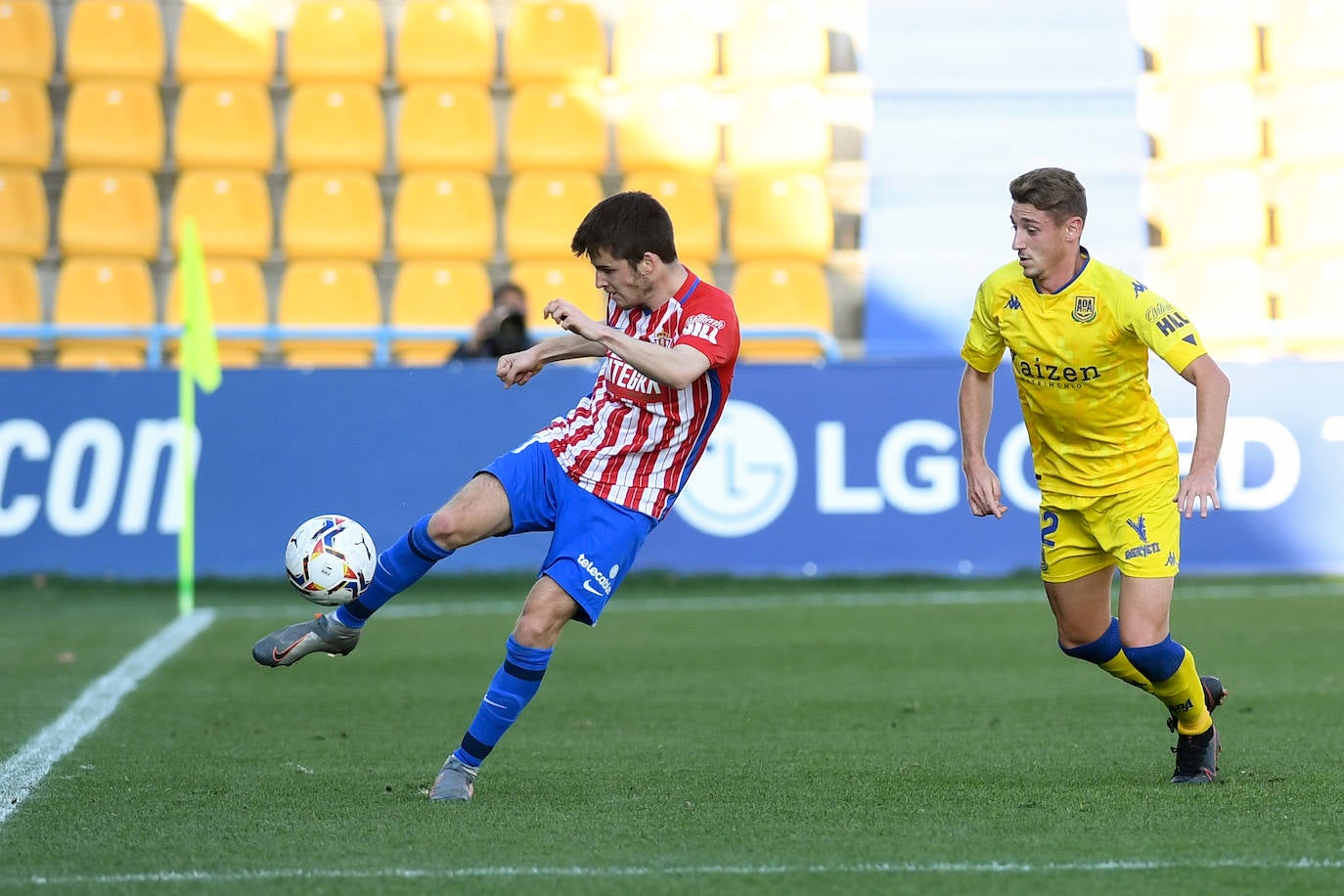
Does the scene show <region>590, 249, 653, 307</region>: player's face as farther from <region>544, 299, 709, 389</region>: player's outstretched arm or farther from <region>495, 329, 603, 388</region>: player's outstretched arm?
<region>495, 329, 603, 388</region>: player's outstretched arm

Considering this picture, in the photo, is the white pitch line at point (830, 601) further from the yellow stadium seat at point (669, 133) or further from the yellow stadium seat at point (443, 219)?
the yellow stadium seat at point (669, 133)

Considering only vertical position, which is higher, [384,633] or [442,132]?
[442,132]

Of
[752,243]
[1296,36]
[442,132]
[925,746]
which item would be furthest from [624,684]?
[1296,36]

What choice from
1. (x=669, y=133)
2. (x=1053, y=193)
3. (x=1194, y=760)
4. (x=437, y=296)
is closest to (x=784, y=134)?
(x=669, y=133)

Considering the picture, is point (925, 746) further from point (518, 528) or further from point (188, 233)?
point (188, 233)

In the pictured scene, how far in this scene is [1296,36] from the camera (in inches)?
625

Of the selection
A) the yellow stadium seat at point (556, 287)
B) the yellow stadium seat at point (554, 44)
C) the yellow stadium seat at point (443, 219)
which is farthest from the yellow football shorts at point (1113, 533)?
→ the yellow stadium seat at point (554, 44)

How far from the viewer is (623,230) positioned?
5.21 meters

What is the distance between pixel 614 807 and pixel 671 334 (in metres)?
1.43

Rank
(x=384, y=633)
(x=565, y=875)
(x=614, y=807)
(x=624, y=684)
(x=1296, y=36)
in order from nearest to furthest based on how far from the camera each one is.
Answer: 1. (x=565, y=875)
2. (x=614, y=807)
3. (x=624, y=684)
4. (x=384, y=633)
5. (x=1296, y=36)

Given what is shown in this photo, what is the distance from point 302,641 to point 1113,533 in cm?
258

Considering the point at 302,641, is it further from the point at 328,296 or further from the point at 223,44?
the point at 223,44

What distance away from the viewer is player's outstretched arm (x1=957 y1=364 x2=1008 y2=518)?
216 inches

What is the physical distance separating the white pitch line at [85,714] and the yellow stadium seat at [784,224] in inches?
250
